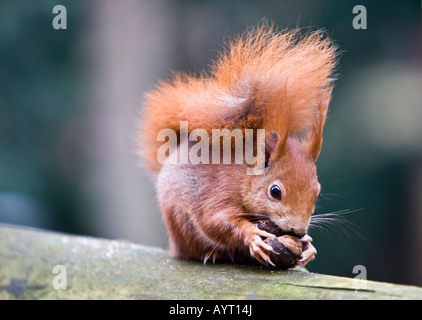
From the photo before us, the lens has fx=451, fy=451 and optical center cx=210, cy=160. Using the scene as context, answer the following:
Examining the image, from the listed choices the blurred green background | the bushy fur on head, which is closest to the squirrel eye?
the bushy fur on head

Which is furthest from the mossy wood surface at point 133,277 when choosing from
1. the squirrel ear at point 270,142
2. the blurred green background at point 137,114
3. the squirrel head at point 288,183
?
the blurred green background at point 137,114

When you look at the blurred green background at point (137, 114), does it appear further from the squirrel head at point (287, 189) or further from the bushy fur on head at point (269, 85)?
the squirrel head at point (287, 189)

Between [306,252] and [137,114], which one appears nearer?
[306,252]

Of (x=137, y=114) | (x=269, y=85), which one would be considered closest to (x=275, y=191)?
(x=269, y=85)

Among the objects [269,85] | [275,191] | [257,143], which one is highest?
[269,85]

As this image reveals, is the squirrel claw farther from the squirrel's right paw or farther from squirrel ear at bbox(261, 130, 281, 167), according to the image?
squirrel ear at bbox(261, 130, 281, 167)

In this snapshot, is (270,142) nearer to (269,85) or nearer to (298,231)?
(269,85)
